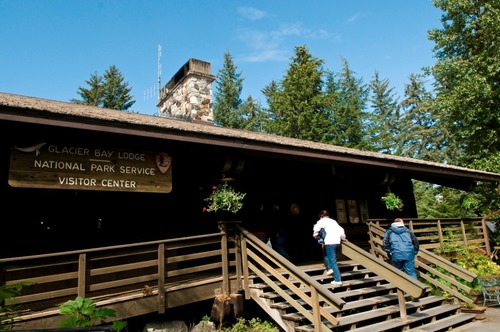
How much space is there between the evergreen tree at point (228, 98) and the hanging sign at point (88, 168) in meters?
26.8

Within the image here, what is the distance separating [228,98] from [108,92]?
439 inches

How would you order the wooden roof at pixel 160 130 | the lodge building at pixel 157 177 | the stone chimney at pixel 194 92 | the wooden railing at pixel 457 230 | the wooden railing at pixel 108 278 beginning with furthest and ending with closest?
the stone chimney at pixel 194 92 < the wooden railing at pixel 457 230 < the lodge building at pixel 157 177 < the wooden railing at pixel 108 278 < the wooden roof at pixel 160 130

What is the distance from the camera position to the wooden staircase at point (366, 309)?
6.48 metres

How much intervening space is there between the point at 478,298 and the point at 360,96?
1086 inches

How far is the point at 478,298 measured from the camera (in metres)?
9.20

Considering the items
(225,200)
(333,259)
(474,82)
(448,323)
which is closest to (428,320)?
(448,323)

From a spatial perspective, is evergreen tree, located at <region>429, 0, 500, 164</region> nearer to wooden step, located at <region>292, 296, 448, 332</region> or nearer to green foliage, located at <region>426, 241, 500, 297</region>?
green foliage, located at <region>426, 241, 500, 297</region>

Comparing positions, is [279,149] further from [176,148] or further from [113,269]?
[113,269]

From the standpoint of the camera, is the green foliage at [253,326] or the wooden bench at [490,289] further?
the wooden bench at [490,289]

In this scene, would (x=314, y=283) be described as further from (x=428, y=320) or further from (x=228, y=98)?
(x=228, y=98)

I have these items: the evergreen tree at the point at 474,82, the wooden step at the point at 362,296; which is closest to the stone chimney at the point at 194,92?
the wooden step at the point at 362,296

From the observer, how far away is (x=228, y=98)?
3697 cm

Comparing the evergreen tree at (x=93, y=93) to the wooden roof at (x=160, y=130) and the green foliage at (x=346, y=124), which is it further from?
the wooden roof at (x=160, y=130)

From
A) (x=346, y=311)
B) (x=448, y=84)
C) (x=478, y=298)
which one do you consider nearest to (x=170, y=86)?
(x=346, y=311)
